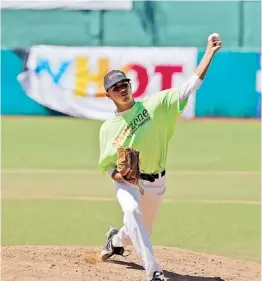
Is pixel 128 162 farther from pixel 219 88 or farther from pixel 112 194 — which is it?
pixel 219 88

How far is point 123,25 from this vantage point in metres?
34.1

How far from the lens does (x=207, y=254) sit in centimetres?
920

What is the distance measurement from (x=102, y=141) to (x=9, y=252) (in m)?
1.60

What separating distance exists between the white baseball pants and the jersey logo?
37 centimetres

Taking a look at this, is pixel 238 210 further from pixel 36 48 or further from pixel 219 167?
pixel 36 48

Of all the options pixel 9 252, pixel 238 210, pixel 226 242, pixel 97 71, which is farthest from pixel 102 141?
pixel 97 71

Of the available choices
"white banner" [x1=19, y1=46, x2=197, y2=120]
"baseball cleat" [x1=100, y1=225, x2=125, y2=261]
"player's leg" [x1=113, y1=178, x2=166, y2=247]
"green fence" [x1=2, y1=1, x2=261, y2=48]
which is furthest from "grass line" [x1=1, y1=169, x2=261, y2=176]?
"green fence" [x1=2, y1=1, x2=261, y2=48]

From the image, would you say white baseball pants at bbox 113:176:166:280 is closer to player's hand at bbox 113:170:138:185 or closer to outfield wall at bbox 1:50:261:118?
player's hand at bbox 113:170:138:185

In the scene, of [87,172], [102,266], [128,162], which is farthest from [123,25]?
[128,162]

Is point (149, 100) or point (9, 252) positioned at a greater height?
point (149, 100)

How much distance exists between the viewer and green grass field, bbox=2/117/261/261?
10.6 meters

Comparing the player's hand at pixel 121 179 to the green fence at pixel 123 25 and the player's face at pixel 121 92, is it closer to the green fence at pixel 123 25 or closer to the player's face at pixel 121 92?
the player's face at pixel 121 92

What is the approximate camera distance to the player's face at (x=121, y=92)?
24.8 ft

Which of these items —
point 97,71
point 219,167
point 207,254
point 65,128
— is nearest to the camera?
point 207,254
